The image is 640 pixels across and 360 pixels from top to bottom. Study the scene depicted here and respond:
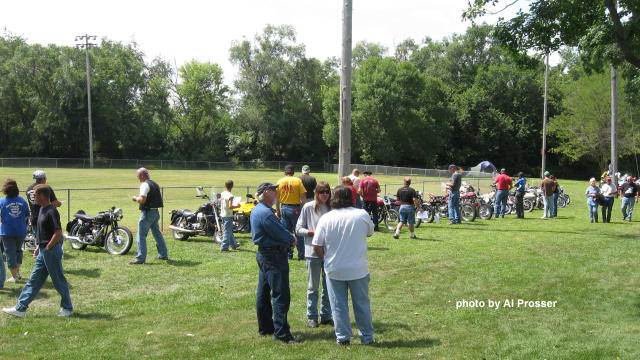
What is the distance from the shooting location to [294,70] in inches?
2778

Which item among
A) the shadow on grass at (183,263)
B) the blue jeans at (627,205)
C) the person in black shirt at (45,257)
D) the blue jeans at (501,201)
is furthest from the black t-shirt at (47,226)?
the blue jeans at (627,205)

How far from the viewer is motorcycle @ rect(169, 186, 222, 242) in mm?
13885

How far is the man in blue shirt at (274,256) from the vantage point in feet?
19.8

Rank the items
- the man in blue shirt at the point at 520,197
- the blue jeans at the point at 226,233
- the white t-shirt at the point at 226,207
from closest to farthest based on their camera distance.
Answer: the white t-shirt at the point at 226,207
the blue jeans at the point at 226,233
the man in blue shirt at the point at 520,197

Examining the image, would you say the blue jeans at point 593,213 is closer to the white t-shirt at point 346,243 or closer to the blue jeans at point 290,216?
the blue jeans at point 290,216

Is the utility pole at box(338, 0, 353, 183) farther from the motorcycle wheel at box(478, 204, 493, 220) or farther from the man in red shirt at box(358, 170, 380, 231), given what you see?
the motorcycle wheel at box(478, 204, 493, 220)

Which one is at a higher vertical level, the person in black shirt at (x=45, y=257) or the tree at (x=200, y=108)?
the tree at (x=200, y=108)

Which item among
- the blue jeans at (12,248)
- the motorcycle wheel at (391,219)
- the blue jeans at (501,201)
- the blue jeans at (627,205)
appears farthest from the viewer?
the blue jeans at (501,201)

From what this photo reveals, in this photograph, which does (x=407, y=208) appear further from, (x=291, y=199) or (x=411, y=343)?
(x=411, y=343)

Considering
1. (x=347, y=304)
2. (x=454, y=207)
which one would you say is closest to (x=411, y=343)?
(x=347, y=304)

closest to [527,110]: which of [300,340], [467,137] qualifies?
[467,137]

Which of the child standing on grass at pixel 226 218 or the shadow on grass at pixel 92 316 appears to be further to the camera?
the child standing on grass at pixel 226 218

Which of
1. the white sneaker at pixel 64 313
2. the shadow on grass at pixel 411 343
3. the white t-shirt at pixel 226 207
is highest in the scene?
the white t-shirt at pixel 226 207

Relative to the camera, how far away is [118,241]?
39.0ft
